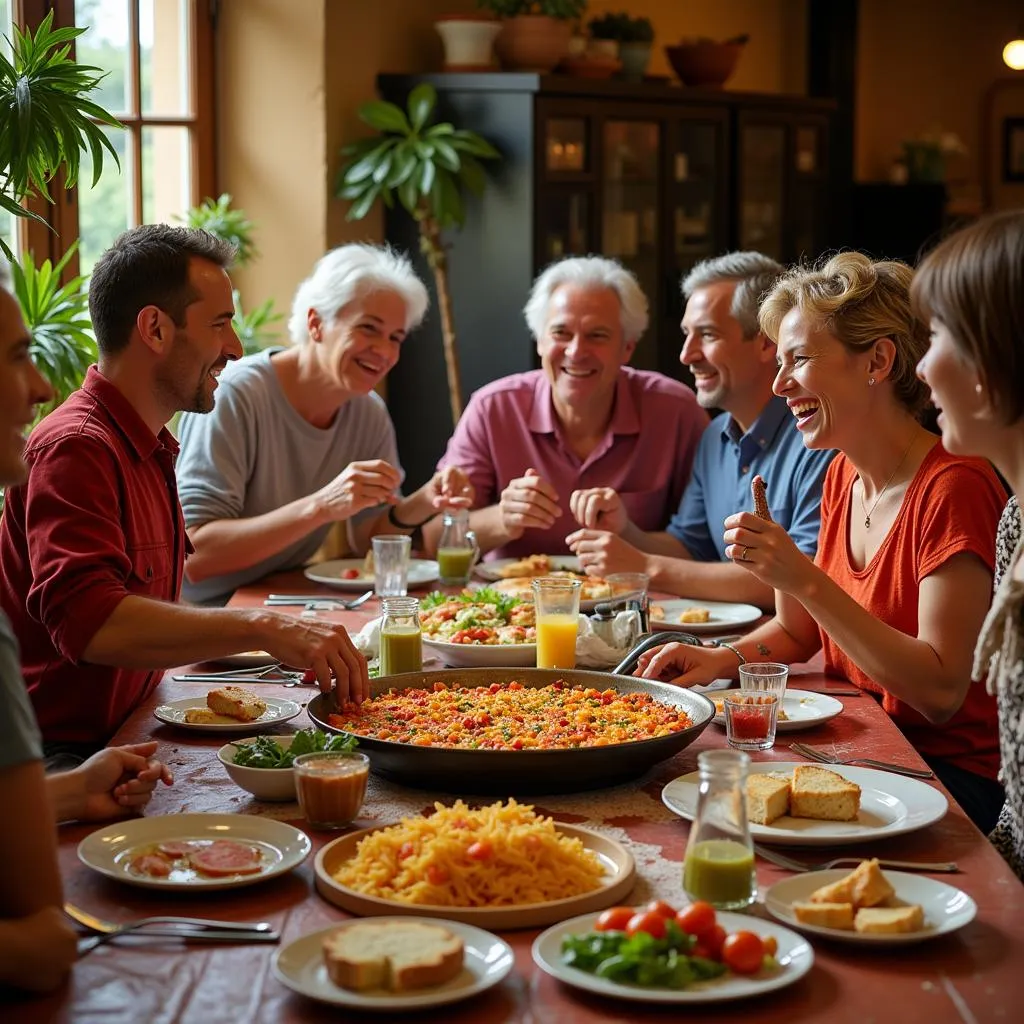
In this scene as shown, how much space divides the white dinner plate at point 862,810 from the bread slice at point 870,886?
6.5 inches

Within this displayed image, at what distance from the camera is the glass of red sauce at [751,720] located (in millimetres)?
2072

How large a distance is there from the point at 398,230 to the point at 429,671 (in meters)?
3.48

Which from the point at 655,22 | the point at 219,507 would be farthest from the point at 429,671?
the point at 655,22

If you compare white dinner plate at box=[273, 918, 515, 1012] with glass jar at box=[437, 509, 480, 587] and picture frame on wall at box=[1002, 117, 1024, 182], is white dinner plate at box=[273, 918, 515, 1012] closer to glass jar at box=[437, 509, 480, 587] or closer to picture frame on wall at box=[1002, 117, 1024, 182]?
glass jar at box=[437, 509, 480, 587]

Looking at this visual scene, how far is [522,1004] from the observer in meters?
1.34

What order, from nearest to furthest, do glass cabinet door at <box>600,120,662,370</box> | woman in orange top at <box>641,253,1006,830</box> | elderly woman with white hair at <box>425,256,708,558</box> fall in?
woman in orange top at <box>641,253,1006,830</box>
elderly woman with white hair at <box>425,256,708,558</box>
glass cabinet door at <box>600,120,662,370</box>

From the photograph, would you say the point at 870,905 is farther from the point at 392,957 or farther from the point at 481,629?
the point at 481,629

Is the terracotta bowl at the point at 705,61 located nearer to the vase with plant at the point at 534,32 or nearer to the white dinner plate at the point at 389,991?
the vase with plant at the point at 534,32

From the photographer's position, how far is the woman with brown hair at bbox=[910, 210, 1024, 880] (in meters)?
1.67

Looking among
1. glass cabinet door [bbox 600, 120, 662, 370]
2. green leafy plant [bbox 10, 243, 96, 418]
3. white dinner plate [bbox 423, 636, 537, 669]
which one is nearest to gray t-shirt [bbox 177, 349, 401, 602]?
green leafy plant [bbox 10, 243, 96, 418]

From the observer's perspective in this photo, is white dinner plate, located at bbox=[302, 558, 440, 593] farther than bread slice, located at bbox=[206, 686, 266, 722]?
Yes

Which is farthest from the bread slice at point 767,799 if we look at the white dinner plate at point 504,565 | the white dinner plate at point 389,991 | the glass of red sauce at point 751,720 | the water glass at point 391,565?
the white dinner plate at point 504,565

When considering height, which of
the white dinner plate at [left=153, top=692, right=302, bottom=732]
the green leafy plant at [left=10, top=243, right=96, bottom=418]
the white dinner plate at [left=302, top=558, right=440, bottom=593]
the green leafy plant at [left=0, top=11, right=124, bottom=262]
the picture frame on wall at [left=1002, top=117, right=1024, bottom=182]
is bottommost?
A: the white dinner plate at [left=302, top=558, right=440, bottom=593]

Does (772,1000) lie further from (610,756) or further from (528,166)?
(528,166)
